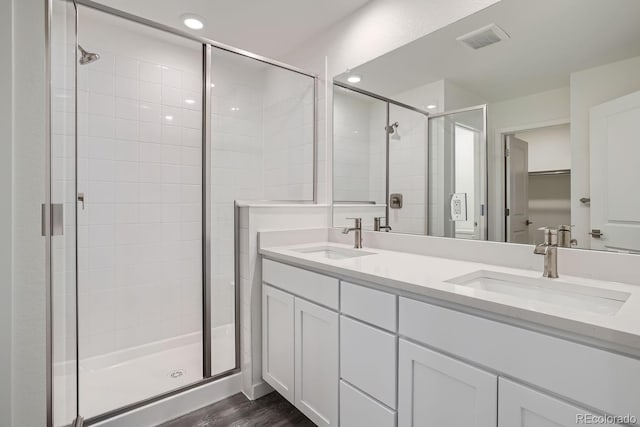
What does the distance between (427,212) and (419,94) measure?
0.63 meters

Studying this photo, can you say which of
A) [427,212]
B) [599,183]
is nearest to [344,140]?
[427,212]

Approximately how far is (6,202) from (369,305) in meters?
1.15

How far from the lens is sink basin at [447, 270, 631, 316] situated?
3.14 ft

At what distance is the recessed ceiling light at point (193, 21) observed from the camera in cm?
214

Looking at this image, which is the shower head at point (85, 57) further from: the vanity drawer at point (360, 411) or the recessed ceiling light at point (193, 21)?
the vanity drawer at point (360, 411)

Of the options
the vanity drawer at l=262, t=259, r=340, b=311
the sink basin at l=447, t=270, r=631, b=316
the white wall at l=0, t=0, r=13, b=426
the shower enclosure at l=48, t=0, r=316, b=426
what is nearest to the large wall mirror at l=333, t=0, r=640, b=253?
the sink basin at l=447, t=270, r=631, b=316

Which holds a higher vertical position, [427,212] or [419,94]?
[419,94]

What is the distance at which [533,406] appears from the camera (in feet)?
2.47

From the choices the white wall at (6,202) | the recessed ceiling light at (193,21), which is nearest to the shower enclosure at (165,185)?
the recessed ceiling light at (193,21)

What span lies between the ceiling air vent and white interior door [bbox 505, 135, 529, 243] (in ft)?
1.44

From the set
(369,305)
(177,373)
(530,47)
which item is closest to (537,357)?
(369,305)

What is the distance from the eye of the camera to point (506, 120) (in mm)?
1340

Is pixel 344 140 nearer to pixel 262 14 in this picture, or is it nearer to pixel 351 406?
pixel 262 14

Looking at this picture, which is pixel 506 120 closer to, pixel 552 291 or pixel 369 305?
pixel 552 291
